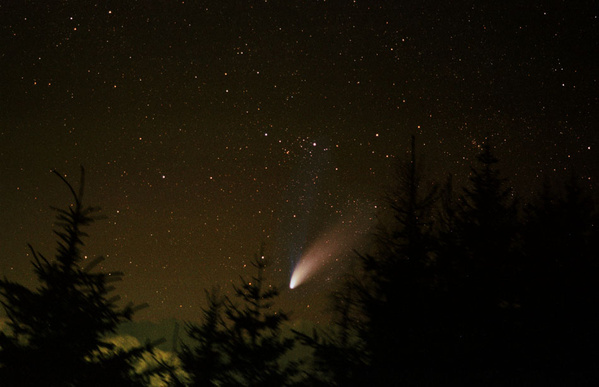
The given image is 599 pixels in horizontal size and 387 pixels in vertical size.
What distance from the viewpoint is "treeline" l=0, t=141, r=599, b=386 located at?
6.59ft

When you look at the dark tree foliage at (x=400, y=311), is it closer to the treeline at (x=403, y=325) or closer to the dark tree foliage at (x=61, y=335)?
the treeline at (x=403, y=325)

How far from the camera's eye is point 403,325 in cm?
420

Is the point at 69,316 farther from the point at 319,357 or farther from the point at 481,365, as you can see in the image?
the point at 481,365

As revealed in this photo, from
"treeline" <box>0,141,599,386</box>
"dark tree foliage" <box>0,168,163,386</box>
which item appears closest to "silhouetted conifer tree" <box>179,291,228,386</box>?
"treeline" <box>0,141,599,386</box>

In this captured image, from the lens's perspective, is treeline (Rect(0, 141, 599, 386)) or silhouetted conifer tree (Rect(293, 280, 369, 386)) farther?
silhouetted conifer tree (Rect(293, 280, 369, 386))

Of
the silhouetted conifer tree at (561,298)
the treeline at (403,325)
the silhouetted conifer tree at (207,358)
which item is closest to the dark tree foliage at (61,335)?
the treeline at (403,325)

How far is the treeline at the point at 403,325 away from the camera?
201cm

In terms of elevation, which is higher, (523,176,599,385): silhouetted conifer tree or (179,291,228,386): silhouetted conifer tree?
(523,176,599,385): silhouetted conifer tree

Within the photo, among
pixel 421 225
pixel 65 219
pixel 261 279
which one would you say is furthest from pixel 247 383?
pixel 261 279

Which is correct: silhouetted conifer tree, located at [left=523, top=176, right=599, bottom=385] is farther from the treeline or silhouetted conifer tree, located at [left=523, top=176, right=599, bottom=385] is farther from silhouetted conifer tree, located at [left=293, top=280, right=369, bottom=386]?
silhouetted conifer tree, located at [left=293, top=280, right=369, bottom=386]

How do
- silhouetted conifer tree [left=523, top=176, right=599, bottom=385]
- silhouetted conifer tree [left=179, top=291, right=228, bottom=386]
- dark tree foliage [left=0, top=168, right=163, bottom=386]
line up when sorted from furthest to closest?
silhouetted conifer tree [left=523, top=176, right=599, bottom=385] → silhouetted conifer tree [left=179, top=291, right=228, bottom=386] → dark tree foliage [left=0, top=168, right=163, bottom=386]

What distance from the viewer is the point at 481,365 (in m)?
4.10

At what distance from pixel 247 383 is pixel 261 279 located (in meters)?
13.7

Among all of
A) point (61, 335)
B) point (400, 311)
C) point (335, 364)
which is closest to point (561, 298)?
point (400, 311)
